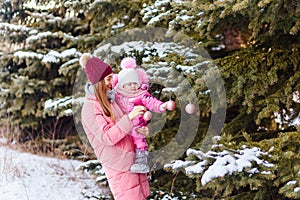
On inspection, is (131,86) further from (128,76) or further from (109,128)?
(109,128)

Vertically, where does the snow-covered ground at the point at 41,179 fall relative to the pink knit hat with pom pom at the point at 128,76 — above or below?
below

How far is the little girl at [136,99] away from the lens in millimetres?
2188

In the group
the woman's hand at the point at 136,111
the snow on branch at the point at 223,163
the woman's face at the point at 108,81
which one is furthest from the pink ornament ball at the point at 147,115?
the snow on branch at the point at 223,163

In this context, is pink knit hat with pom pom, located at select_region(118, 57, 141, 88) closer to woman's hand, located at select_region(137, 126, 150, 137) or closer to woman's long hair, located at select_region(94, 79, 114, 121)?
woman's long hair, located at select_region(94, 79, 114, 121)

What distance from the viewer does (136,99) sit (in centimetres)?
222

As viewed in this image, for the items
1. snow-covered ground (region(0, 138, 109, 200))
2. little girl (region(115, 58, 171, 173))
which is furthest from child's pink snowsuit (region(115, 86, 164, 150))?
snow-covered ground (region(0, 138, 109, 200))

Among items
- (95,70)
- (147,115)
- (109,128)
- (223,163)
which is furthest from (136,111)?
(223,163)

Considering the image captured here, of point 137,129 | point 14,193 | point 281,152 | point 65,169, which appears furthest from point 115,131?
point 65,169

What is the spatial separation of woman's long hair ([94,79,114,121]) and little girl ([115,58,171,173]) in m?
0.08

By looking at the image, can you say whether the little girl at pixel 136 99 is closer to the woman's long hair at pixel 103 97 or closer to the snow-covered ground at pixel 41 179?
the woman's long hair at pixel 103 97

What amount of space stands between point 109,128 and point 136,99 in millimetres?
196

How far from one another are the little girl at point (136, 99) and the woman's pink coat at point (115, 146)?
36mm

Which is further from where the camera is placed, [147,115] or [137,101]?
[137,101]

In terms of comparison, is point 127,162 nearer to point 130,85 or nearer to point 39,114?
point 130,85
